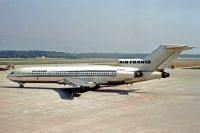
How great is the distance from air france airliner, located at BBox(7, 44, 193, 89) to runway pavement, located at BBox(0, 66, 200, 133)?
2.80 metres

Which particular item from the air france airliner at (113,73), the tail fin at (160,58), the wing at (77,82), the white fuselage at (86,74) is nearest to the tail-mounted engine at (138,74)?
the air france airliner at (113,73)

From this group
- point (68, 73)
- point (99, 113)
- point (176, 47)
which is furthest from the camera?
point (68, 73)

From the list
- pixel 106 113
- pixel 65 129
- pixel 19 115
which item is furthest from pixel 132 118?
pixel 19 115

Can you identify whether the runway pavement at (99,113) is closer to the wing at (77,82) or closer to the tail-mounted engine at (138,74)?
the wing at (77,82)

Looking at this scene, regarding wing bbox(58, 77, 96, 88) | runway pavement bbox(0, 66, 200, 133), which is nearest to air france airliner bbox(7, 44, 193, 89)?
wing bbox(58, 77, 96, 88)

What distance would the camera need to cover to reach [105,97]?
35969mm

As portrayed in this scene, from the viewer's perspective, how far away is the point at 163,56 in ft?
126

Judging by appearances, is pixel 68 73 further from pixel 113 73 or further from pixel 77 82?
pixel 113 73

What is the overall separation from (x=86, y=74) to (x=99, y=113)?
1572 cm

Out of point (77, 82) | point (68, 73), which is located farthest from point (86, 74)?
point (68, 73)

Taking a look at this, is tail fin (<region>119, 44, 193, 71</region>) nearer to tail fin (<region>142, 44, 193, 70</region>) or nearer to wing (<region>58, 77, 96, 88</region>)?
tail fin (<region>142, 44, 193, 70</region>)

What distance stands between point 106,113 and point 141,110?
10.5 ft

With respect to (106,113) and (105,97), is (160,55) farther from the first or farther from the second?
(106,113)

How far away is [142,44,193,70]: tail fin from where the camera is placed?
38188 millimetres
